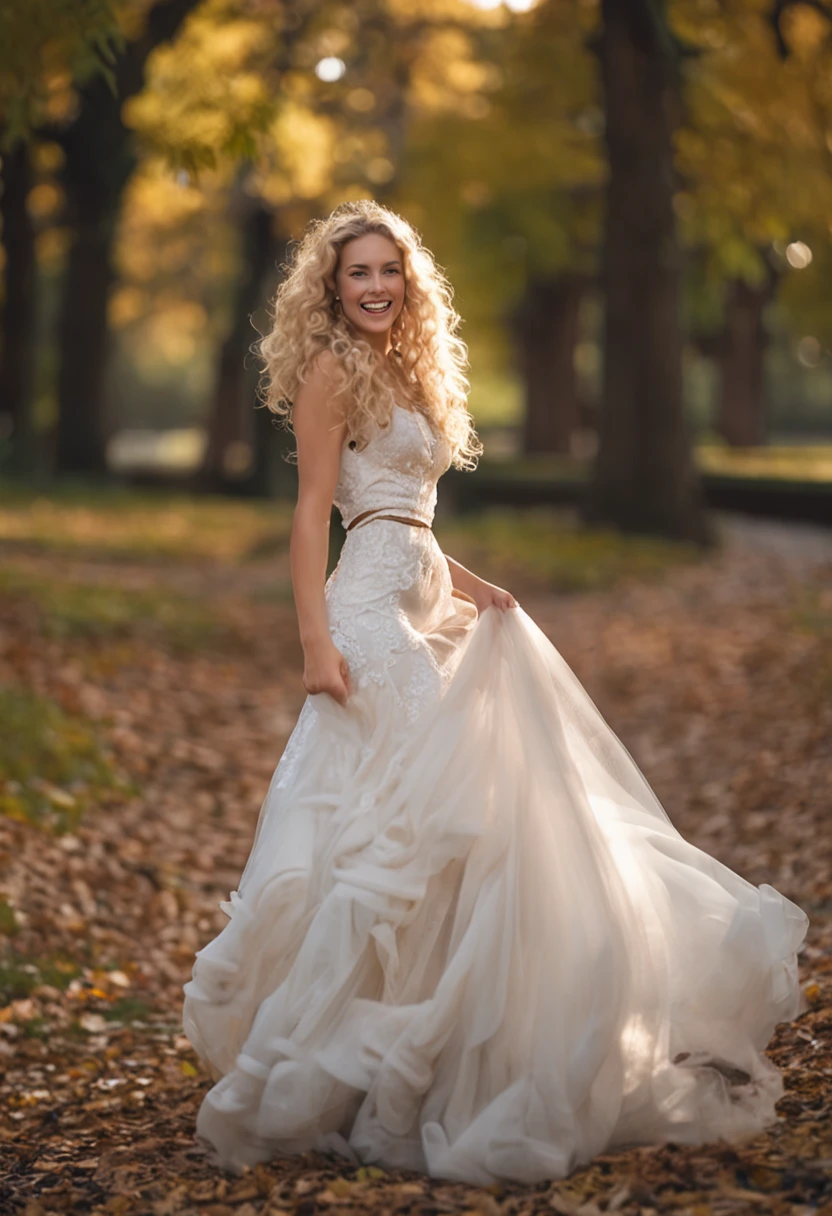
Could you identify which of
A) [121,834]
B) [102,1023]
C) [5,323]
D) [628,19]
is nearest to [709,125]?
[628,19]

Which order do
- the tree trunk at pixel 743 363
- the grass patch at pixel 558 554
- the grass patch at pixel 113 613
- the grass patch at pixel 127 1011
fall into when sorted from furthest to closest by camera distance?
the tree trunk at pixel 743 363 → the grass patch at pixel 558 554 → the grass patch at pixel 113 613 → the grass patch at pixel 127 1011

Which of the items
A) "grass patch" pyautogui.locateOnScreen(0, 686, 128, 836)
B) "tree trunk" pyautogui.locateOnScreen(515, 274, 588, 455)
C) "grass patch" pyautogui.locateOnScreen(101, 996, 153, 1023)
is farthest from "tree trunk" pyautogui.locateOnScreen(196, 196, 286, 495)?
"grass patch" pyautogui.locateOnScreen(101, 996, 153, 1023)

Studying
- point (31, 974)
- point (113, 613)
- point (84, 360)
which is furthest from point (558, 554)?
point (84, 360)

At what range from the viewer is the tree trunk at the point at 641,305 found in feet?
48.6

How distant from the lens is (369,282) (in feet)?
12.5

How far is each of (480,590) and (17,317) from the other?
19.4m

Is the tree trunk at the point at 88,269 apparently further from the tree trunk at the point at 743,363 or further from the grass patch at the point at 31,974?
the grass patch at the point at 31,974

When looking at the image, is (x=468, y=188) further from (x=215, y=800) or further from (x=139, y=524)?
(x=215, y=800)

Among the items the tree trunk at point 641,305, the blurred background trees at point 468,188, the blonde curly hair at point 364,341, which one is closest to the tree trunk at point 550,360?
the blurred background trees at point 468,188

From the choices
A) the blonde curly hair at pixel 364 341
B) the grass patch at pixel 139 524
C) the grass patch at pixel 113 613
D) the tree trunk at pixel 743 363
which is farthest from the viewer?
the tree trunk at pixel 743 363

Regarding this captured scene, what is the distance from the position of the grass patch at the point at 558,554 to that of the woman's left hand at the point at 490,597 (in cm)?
939

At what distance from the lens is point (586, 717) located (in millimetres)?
3834

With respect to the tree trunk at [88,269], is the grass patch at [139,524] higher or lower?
lower

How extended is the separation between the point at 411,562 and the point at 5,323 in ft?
63.8
